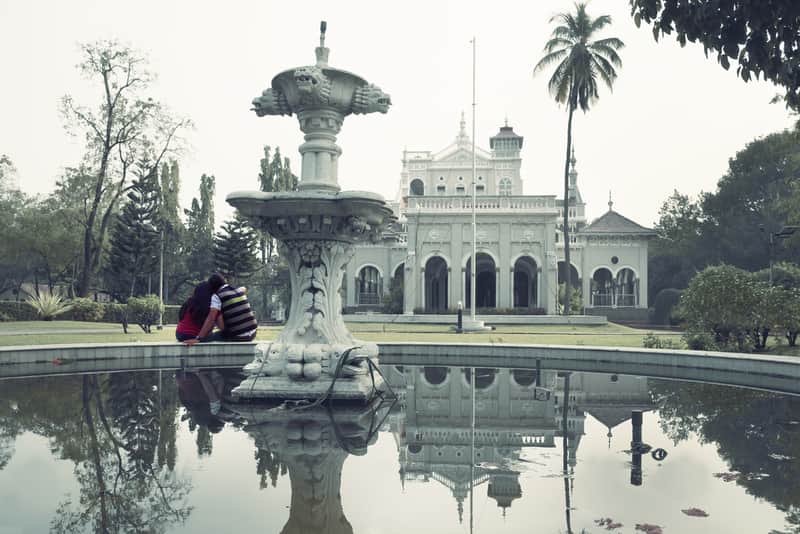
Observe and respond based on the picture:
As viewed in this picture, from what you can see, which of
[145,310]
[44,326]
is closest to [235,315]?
[145,310]

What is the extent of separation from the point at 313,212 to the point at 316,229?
33 centimetres

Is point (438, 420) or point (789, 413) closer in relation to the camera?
point (438, 420)

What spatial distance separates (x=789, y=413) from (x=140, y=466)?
7482 mm

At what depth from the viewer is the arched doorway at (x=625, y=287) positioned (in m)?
41.4

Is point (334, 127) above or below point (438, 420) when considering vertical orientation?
above

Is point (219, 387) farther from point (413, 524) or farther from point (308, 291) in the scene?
point (413, 524)

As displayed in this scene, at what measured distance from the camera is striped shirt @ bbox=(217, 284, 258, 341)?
12.0ft

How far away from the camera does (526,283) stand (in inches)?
1678

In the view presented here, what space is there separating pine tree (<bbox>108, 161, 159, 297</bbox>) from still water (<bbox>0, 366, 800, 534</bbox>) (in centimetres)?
3030

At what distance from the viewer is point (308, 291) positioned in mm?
8656

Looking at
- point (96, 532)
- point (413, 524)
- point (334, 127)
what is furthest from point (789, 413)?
point (96, 532)

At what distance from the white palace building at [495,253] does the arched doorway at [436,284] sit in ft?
0.23

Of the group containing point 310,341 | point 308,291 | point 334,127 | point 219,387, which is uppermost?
point 334,127

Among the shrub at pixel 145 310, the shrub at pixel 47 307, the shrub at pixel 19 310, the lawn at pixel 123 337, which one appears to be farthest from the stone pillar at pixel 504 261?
the shrub at pixel 19 310
